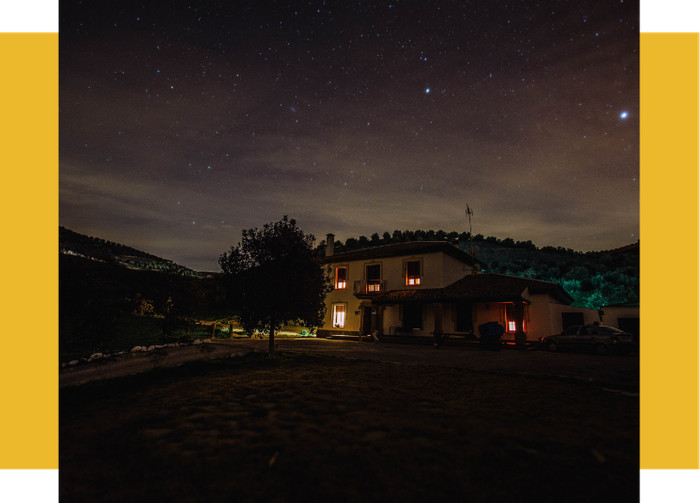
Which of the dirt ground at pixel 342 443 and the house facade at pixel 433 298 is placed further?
the house facade at pixel 433 298

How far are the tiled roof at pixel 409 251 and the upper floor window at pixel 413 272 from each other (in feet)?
2.30

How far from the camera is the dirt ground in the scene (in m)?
2.55

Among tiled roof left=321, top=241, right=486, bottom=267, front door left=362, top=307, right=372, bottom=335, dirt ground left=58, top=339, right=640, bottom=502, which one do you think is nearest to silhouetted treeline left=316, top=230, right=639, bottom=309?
tiled roof left=321, top=241, right=486, bottom=267

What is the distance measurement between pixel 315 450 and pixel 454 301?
55.6 feet

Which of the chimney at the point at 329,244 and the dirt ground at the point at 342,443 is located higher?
the chimney at the point at 329,244

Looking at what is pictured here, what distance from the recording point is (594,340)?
549 inches

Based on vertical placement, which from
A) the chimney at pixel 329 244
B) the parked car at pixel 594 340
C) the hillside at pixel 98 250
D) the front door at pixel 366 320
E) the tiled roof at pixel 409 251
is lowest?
the front door at pixel 366 320

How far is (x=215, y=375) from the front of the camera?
7.53 meters

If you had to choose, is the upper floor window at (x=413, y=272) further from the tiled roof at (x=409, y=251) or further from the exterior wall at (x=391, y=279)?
the tiled roof at (x=409, y=251)

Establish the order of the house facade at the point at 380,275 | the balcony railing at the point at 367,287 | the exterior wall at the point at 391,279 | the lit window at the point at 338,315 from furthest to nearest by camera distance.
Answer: the lit window at the point at 338,315
the balcony railing at the point at 367,287
the house facade at the point at 380,275
the exterior wall at the point at 391,279

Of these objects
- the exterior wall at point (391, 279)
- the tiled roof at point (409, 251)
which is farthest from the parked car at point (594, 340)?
the tiled roof at point (409, 251)

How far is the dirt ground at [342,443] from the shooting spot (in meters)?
2.55
